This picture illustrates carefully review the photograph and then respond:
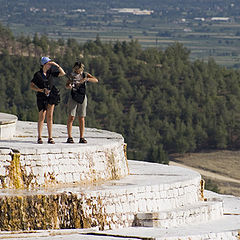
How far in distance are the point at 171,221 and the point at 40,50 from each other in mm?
43558

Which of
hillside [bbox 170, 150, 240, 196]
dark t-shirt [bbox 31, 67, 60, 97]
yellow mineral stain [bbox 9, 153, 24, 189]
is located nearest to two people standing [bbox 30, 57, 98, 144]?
dark t-shirt [bbox 31, 67, 60, 97]

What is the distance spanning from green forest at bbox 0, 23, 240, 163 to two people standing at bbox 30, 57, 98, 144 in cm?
2734

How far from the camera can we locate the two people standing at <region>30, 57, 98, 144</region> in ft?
63.0

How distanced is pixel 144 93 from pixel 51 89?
3845cm

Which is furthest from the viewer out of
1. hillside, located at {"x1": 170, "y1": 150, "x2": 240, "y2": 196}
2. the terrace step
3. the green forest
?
the green forest

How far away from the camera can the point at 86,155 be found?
18906 mm

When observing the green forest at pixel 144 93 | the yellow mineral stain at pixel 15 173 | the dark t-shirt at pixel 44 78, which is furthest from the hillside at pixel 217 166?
the yellow mineral stain at pixel 15 173

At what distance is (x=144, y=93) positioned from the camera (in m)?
57.6

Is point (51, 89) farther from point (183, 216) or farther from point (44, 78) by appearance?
point (183, 216)

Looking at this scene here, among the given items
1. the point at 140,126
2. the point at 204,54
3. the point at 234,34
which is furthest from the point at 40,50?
the point at 234,34

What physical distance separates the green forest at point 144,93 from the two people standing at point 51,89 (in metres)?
27.3

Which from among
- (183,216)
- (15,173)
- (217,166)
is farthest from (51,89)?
(217,166)

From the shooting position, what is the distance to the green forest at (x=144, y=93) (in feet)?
170

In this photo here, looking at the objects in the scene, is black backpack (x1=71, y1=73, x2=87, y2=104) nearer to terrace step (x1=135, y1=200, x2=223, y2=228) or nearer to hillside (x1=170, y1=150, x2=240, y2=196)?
terrace step (x1=135, y1=200, x2=223, y2=228)
